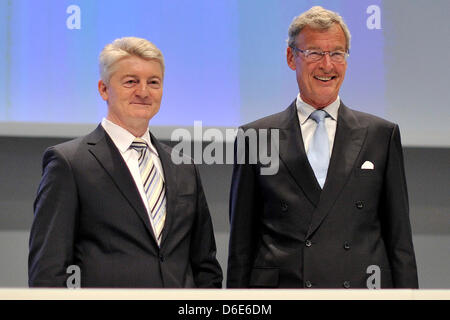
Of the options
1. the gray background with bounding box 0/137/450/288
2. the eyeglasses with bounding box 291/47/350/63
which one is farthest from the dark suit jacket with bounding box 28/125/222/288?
the gray background with bounding box 0/137/450/288

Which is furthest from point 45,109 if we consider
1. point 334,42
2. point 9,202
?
point 334,42

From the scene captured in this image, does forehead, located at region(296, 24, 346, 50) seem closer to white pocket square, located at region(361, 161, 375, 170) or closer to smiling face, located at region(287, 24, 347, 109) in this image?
smiling face, located at region(287, 24, 347, 109)

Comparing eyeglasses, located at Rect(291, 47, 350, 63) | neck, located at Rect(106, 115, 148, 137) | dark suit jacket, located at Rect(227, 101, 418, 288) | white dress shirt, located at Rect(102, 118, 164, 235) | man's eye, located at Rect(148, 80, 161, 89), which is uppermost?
eyeglasses, located at Rect(291, 47, 350, 63)

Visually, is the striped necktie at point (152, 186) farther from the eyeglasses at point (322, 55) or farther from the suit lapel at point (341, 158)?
the eyeglasses at point (322, 55)

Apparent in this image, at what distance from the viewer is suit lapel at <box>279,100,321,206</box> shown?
2.58m

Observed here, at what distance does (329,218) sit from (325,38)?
2.01 ft

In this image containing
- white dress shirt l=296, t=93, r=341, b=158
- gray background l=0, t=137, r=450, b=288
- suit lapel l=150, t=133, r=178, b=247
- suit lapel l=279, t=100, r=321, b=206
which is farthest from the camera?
gray background l=0, t=137, r=450, b=288

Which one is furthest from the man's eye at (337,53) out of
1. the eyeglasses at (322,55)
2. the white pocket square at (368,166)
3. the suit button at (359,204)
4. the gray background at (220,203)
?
the gray background at (220,203)

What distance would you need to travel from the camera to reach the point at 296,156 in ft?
8.64

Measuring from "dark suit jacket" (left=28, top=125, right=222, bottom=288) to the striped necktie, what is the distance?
3cm

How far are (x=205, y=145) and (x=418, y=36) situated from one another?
3.87 feet

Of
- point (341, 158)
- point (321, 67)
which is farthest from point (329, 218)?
point (321, 67)

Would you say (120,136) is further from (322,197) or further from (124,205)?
(322,197)

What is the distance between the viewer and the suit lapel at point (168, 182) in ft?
8.11
